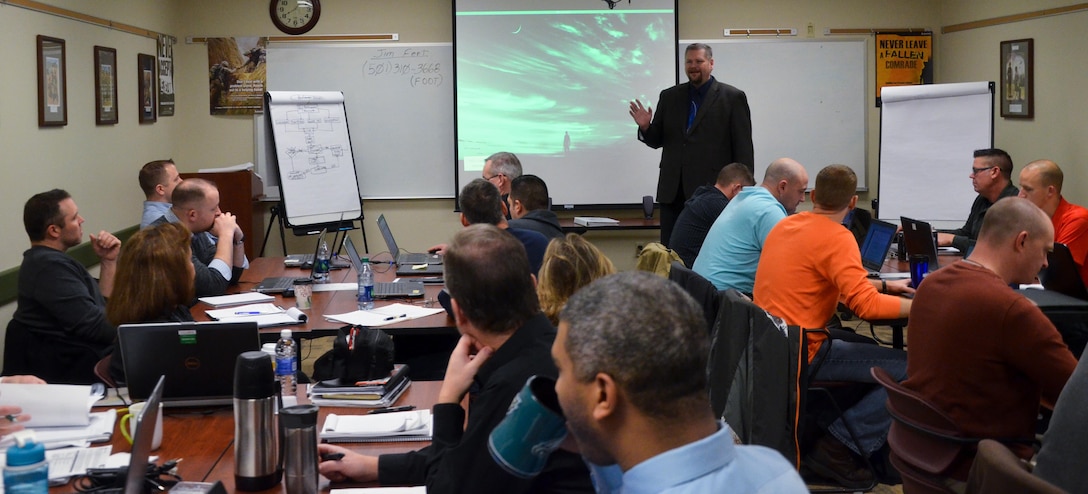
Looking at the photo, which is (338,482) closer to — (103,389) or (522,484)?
(522,484)

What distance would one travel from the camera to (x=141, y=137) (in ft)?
23.3

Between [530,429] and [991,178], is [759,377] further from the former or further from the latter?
[991,178]

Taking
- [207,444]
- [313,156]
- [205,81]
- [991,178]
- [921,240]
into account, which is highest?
[205,81]

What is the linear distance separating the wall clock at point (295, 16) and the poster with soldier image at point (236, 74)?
0.19m

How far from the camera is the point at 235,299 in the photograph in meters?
4.56

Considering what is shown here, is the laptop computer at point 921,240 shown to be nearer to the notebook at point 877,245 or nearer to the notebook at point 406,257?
the notebook at point 877,245

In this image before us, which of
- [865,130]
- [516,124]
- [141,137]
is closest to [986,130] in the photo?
[865,130]

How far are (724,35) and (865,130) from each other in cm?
139

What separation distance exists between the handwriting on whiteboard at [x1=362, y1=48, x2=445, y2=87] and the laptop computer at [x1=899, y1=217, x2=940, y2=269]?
4058 mm

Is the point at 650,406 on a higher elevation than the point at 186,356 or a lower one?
higher

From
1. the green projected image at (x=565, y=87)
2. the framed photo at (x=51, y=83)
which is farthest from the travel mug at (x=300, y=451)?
the green projected image at (x=565, y=87)

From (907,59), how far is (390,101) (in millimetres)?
4190

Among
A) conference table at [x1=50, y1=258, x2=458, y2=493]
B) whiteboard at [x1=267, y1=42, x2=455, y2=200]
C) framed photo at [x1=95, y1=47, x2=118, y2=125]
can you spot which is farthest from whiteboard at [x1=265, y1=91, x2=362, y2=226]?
conference table at [x1=50, y1=258, x2=458, y2=493]

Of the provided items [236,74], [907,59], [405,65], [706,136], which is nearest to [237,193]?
[236,74]
